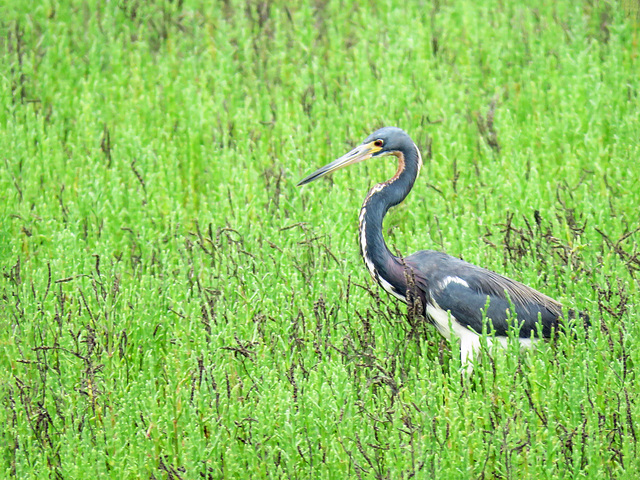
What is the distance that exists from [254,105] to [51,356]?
13.6 feet

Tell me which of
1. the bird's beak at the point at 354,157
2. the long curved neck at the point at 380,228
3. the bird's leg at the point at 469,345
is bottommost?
the bird's leg at the point at 469,345

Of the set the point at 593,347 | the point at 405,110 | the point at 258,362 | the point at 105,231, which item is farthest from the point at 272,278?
the point at 405,110

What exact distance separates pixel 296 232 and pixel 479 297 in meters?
1.55

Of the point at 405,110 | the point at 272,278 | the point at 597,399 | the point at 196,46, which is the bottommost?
the point at 597,399

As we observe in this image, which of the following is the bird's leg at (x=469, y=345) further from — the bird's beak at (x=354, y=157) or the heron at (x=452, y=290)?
the bird's beak at (x=354, y=157)

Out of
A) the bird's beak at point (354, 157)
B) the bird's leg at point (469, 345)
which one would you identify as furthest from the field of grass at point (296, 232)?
the bird's beak at point (354, 157)

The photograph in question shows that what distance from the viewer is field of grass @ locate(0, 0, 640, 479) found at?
3.83m

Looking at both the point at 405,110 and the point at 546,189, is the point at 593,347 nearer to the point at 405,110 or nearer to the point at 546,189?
the point at 546,189

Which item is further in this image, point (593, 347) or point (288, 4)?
point (288, 4)

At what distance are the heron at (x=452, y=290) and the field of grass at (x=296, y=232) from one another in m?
0.15

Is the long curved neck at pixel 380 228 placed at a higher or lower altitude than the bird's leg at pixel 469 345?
higher

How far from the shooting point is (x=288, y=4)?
9.88 metres

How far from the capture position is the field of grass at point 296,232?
3.83 m

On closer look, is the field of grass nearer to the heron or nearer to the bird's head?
the heron
